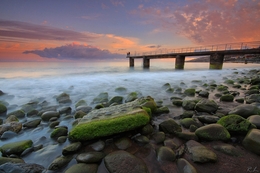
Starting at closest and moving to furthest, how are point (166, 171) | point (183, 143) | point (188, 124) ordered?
point (166, 171) → point (183, 143) → point (188, 124)

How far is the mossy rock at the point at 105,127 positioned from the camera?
2949 millimetres

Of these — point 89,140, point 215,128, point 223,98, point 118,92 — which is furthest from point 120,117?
point 118,92

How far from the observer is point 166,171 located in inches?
87.8

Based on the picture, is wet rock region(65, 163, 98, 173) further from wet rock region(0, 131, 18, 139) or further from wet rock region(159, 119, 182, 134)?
wet rock region(0, 131, 18, 139)

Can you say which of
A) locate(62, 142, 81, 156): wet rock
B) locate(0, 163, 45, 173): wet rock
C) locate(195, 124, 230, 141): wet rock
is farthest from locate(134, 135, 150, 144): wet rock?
A: locate(0, 163, 45, 173): wet rock

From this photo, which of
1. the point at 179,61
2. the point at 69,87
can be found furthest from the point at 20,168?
the point at 179,61

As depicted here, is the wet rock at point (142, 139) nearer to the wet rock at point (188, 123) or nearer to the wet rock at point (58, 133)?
the wet rock at point (188, 123)

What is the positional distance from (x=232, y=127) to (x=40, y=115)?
6.00 meters

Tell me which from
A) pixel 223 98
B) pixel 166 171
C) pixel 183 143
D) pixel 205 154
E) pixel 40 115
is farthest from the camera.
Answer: pixel 223 98

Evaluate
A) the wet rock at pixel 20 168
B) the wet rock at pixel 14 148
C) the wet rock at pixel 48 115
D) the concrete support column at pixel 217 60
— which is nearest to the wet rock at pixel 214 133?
the wet rock at pixel 20 168

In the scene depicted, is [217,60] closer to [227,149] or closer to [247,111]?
[247,111]

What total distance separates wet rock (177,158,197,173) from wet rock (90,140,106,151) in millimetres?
1533

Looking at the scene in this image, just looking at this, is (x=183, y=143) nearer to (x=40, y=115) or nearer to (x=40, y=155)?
(x=40, y=155)

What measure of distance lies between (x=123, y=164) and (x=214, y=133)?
2.14 metres
